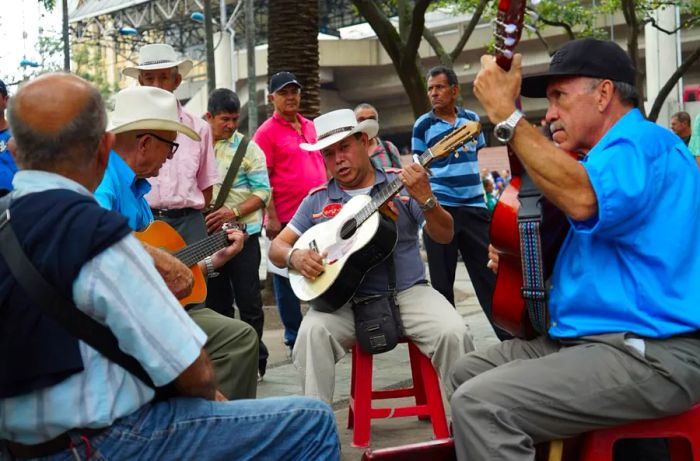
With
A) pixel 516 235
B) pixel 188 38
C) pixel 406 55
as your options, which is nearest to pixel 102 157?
pixel 516 235

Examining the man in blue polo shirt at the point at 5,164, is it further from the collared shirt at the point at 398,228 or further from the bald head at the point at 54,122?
the bald head at the point at 54,122

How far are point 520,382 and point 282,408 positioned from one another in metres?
0.79

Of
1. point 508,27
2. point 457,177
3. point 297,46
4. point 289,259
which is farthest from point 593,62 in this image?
point 297,46

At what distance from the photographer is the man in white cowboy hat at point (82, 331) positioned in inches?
94.0

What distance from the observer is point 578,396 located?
304cm

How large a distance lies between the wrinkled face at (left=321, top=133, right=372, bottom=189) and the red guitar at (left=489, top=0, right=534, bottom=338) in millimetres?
1716

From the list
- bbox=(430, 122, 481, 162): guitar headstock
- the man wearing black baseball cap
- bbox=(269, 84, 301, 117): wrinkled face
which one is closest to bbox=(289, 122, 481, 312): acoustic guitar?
bbox=(430, 122, 481, 162): guitar headstock

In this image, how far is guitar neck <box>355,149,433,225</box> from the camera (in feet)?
15.6

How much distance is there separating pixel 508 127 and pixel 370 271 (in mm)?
2033

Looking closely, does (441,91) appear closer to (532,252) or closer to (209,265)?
(209,265)

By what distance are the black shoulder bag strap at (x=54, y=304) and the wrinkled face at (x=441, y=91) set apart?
4875mm

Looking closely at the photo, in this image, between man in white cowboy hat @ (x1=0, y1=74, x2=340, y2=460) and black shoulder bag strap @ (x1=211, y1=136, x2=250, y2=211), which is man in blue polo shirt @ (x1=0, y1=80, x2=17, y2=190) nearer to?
black shoulder bag strap @ (x1=211, y1=136, x2=250, y2=211)

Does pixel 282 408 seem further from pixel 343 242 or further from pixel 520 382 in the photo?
pixel 343 242

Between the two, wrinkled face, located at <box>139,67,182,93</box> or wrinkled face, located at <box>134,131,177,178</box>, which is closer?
wrinkled face, located at <box>134,131,177,178</box>
